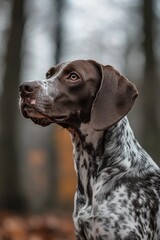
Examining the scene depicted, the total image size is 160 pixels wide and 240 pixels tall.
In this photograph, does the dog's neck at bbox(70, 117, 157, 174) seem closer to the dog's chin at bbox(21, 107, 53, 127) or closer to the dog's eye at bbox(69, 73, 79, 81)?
the dog's chin at bbox(21, 107, 53, 127)

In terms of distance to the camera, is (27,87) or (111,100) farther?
(111,100)

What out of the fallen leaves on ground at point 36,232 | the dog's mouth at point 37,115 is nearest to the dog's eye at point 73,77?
the dog's mouth at point 37,115

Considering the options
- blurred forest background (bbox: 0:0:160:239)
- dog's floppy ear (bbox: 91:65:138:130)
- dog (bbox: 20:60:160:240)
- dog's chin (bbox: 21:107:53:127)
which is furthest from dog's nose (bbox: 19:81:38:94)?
blurred forest background (bbox: 0:0:160:239)

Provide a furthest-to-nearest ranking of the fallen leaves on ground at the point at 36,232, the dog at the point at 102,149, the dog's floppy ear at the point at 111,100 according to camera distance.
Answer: the fallen leaves on ground at the point at 36,232 < the dog's floppy ear at the point at 111,100 < the dog at the point at 102,149

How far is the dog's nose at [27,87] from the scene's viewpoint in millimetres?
5703

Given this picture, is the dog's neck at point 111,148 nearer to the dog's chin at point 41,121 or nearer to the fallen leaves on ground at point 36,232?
the dog's chin at point 41,121

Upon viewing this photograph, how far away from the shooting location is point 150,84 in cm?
1650

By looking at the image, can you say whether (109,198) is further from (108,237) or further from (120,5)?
(120,5)

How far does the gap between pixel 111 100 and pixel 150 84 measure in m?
10.8

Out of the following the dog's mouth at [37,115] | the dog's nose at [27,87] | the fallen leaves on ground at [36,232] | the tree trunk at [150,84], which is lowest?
the fallen leaves on ground at [36,232]

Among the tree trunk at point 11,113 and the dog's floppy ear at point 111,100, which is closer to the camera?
the dog's floppy ear at point 111,100

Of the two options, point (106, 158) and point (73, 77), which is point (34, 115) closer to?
point (73, 77)

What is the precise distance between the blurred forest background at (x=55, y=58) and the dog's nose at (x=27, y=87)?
9.26m

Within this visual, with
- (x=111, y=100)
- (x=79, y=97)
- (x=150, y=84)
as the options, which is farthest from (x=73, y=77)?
(x=150, y=84)
